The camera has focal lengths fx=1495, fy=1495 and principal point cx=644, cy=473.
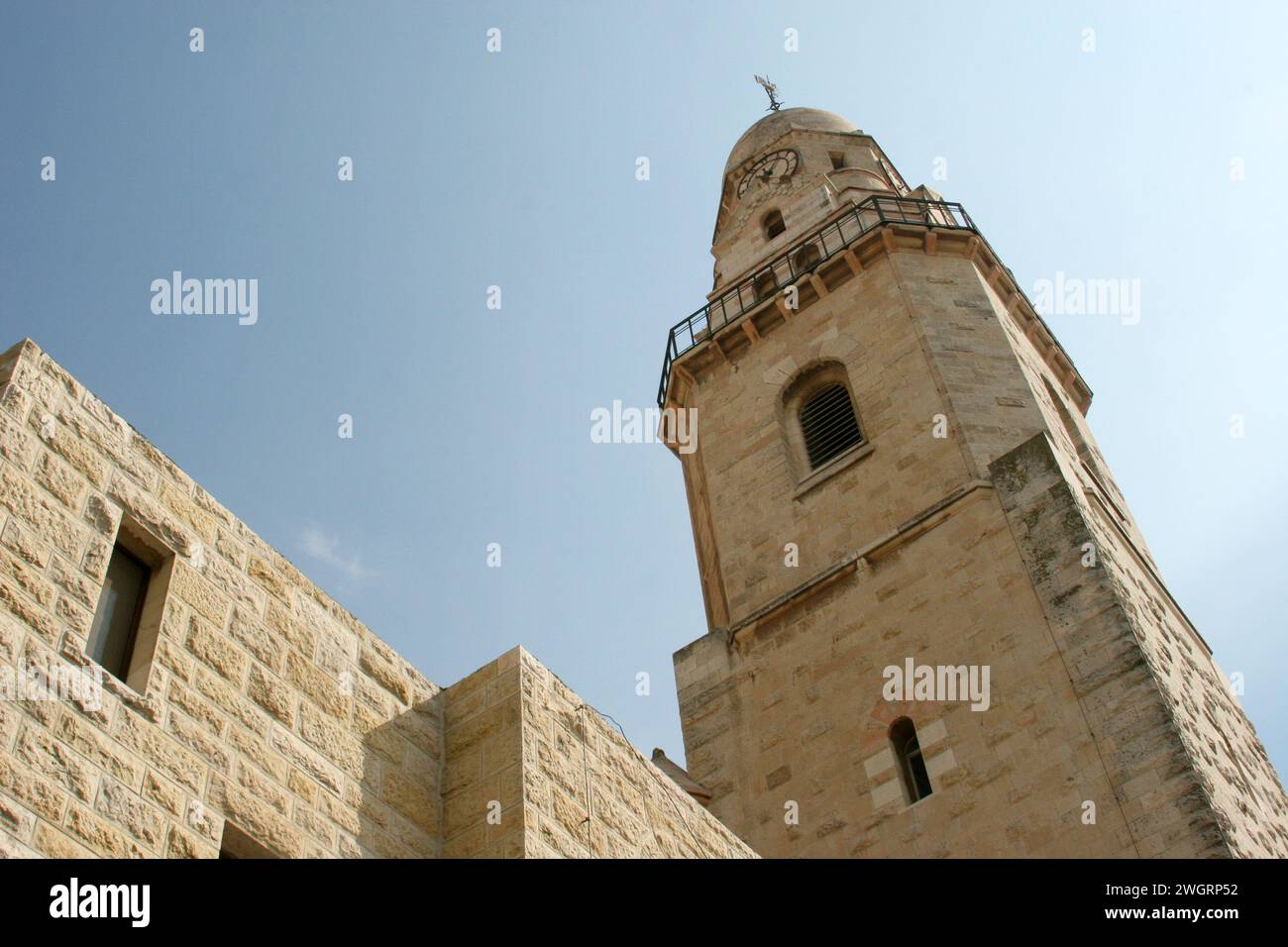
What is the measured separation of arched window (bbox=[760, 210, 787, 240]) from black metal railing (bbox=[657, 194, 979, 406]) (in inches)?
92.3

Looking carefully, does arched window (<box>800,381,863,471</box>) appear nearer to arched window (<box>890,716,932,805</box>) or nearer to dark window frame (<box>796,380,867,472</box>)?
dark window frame (<box>796,380,867,472</box>)

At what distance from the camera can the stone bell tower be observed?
1422 centimetres

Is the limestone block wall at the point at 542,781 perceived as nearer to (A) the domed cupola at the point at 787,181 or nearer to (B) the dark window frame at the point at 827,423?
(B) the dark window frame at the point at 827,423

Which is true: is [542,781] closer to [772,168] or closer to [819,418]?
[819,418]

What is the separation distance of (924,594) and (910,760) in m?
2.00

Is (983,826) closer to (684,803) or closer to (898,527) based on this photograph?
(898,527)

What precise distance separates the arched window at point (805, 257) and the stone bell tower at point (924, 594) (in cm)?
4

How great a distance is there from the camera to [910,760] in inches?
618

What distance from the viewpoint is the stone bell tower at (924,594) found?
14219 millimetres

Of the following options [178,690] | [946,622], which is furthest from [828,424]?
[178,690]

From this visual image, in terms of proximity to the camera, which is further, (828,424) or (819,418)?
(819,418)
